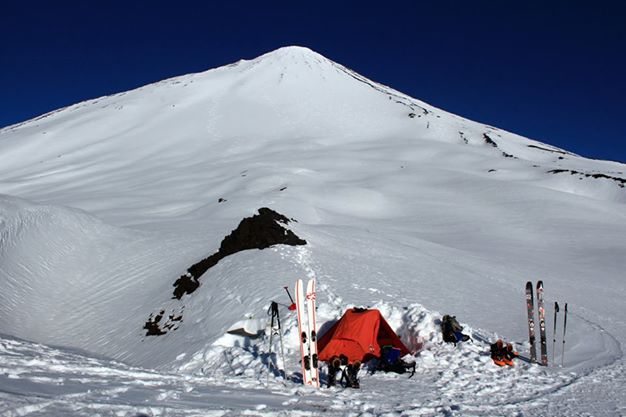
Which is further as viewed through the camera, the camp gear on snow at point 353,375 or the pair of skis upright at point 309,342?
the pair of skis upright at point 309,342

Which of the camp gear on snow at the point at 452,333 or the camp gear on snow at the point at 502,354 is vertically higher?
the camp gear on snow at the point at 452,333

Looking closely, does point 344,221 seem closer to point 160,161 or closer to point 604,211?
point 604,211

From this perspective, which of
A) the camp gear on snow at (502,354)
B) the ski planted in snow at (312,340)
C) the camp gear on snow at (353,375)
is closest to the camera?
the camp gear on snow at (353,375)

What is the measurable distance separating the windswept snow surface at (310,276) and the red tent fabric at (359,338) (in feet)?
2.59

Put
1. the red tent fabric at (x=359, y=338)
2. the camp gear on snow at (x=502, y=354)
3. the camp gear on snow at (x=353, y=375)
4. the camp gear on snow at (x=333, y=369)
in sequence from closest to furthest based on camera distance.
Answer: the camp gear on snow at (x=353, y=375)
the camp gear on snow at (x=333, y=369)
the camp gear on snow at (x=502, y=354)
the red tent fabric at (x=359, y=338)

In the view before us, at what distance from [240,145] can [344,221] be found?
150 feet

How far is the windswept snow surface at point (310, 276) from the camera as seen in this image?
8078mm

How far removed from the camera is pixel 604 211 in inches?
1378

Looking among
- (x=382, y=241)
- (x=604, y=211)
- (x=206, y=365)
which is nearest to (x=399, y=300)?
(x=206, y=365)

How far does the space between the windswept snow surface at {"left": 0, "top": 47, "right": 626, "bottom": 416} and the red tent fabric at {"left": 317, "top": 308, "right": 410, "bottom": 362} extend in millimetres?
788

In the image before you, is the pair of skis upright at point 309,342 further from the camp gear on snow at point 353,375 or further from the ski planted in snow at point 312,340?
the camp gear on snow at point 353,375

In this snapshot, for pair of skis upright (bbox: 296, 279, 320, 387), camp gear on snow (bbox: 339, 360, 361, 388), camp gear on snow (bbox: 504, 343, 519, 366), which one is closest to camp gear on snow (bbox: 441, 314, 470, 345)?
camp gear on snow (bbox: 504, 343, 519, 366)

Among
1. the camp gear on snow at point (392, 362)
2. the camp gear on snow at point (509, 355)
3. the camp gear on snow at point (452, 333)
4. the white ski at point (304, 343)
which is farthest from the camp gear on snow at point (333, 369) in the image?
the camp gear on snow at point (509, 355)

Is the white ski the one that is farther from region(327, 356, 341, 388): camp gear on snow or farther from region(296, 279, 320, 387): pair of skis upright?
region(327, 356, 341, 388): camp gear on snow
